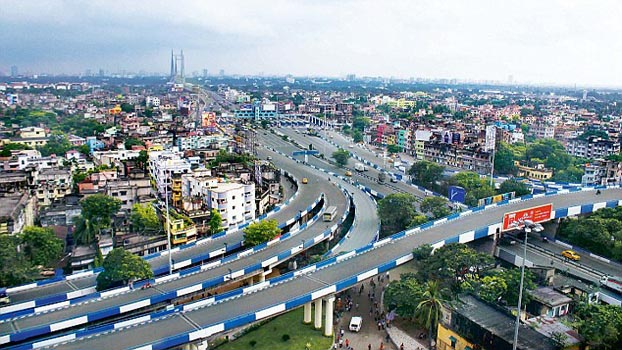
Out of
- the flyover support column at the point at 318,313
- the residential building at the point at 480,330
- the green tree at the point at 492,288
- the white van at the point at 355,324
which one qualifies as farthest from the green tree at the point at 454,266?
the flyover support column at the point at 318,313

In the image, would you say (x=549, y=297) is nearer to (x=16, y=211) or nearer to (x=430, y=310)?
(x=430, y=310)

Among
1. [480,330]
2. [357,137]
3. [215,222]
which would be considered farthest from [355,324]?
[357,137]

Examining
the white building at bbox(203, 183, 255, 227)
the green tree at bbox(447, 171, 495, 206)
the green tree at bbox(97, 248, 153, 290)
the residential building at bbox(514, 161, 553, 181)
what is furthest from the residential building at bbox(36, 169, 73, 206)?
the residential building at bbox(514, 161, 553, 181)

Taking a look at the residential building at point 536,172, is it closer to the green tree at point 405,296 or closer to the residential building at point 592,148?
the residential building at point 592,148

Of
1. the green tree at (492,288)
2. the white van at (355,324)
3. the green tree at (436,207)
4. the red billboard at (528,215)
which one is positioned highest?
the red billboard at (528,215)

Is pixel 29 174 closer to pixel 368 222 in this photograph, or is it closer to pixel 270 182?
pixel 270 182

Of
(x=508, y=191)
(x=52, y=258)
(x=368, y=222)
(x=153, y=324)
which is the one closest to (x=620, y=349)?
(x=153, y=324)

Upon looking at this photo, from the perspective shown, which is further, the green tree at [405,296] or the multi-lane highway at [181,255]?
the multi-lane highway at [181,255]
